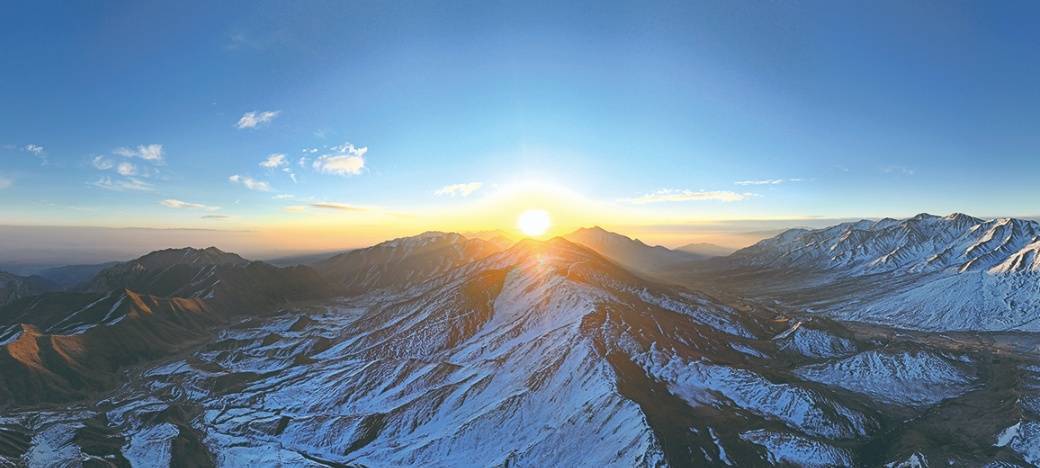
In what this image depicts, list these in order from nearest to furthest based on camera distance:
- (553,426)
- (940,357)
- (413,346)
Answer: (553,426) < (940,357) < (413,346)

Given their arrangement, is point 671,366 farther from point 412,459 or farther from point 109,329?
point 109,329

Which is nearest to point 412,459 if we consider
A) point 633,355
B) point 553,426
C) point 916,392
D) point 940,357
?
point 553,426

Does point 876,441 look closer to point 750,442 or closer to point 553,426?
point 750,442

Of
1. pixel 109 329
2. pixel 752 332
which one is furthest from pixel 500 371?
pixel 109 329

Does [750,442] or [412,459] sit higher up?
[750,442]

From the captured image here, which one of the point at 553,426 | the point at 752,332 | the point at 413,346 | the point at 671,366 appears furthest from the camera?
the point at 752,332

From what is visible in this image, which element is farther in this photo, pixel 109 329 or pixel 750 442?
pixel 109 329
